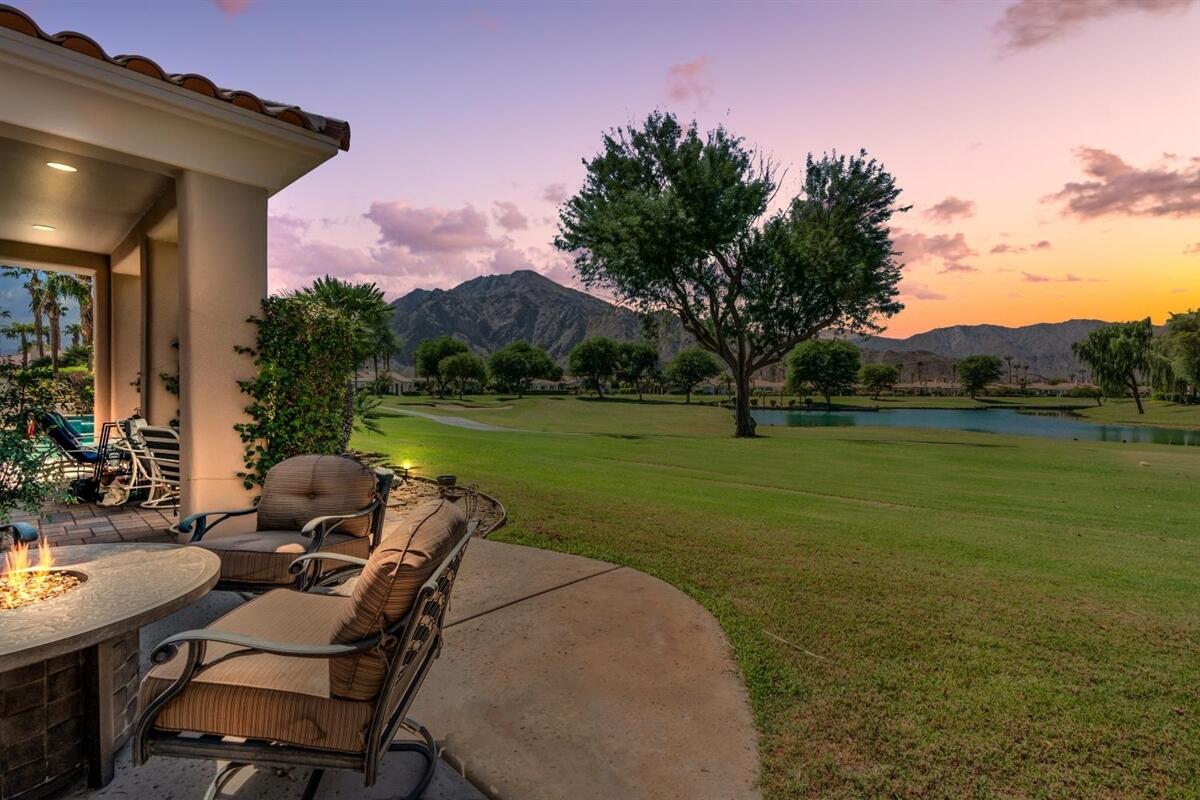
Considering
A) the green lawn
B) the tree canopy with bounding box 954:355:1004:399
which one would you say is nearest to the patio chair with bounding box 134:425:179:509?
the green lawn

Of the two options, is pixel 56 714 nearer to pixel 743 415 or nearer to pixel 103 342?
pixel 103 342

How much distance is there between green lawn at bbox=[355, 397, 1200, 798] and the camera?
259 cm

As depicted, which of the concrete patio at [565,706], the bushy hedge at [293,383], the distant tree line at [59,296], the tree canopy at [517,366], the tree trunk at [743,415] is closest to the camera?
the concrete patio at [565,706]

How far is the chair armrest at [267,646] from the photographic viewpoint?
1.94 metres

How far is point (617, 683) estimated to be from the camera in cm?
327

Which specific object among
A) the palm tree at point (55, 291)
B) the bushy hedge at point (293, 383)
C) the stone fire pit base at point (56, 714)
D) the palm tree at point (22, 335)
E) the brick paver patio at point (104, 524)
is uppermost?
the palm tree at point (55, 291)

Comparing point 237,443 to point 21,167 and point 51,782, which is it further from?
point 51,782

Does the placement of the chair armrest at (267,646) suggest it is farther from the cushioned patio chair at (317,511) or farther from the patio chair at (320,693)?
the cushioned patio chair at (317,511)

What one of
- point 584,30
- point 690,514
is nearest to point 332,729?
point 690,514

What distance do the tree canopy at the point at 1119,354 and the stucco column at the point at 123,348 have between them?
8249 centimetres

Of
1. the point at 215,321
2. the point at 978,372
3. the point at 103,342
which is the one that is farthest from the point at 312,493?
the point at 978,372


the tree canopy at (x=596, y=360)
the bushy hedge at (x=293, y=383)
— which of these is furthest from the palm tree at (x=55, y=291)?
the tree canopy at (x=596, y=360)

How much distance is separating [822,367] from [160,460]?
278 ft

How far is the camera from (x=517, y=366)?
85.3 metres
